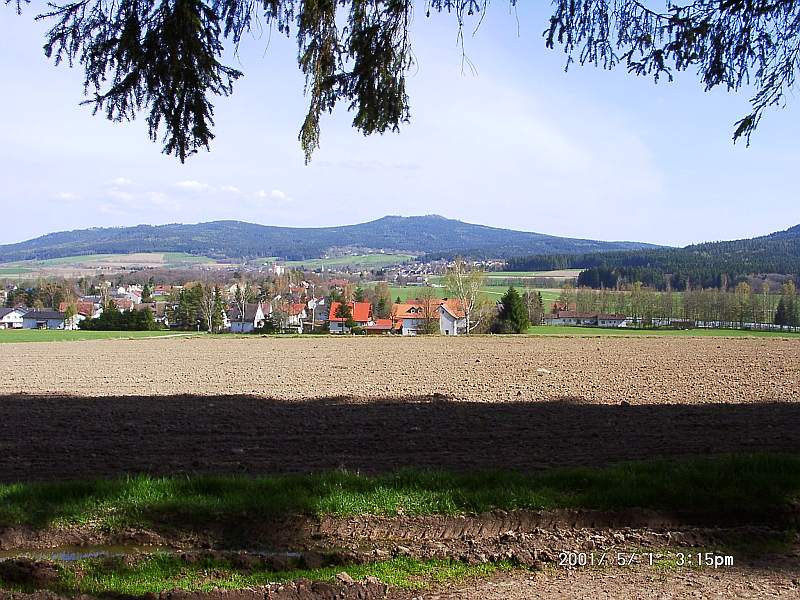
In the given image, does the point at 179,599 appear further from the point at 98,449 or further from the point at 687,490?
the point at 98,449

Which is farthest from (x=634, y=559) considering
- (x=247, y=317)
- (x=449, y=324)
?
(x=247, y=317)

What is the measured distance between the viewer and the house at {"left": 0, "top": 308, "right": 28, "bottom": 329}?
8419 cm

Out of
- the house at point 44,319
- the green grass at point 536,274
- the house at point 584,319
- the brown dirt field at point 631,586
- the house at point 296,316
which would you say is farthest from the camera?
the green grass at point 536,274

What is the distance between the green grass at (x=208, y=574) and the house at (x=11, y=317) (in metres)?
90.3

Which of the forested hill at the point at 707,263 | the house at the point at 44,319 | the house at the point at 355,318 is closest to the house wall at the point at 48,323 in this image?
the house at the point at 44,319

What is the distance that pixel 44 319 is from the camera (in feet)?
268

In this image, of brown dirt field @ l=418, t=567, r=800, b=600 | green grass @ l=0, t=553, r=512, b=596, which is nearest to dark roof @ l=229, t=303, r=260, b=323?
green grass @ l=0, t=553, r=512, b=596

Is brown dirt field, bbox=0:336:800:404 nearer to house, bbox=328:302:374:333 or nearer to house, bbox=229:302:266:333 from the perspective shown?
house, bbox=328:302:374:333

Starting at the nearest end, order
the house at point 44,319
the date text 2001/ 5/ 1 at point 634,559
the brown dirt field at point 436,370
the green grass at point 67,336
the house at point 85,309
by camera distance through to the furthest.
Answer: the date text 2001/ 5/ 1 at point 634,559
the brown dirt field at point 436,370
the green grass at point 67,336
the house at point 85,309
the house at point 44,319

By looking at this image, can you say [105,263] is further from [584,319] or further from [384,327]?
[584,319]

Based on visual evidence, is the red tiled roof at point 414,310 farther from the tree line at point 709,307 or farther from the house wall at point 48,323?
the house wall at point 48,323

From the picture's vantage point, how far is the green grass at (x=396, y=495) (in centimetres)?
575

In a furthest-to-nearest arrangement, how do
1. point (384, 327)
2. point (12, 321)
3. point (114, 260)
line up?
1. point (114, 260)
2. point (12, 321)
3. point (384, 327)

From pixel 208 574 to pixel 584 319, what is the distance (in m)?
67.3
